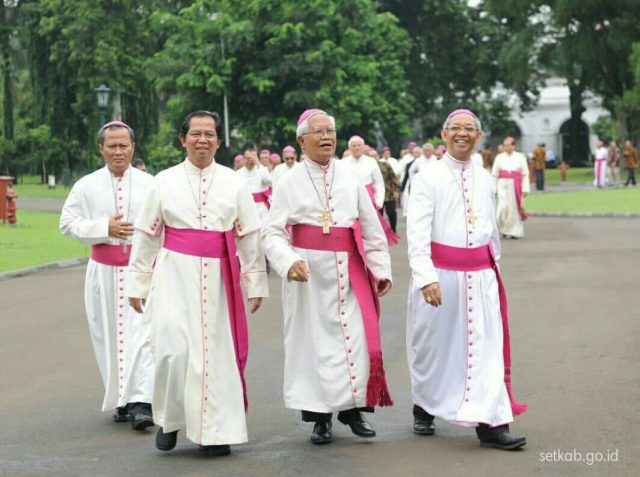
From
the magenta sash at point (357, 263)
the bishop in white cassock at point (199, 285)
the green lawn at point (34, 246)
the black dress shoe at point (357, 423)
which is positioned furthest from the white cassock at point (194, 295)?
the green lawn at point (34, 246)

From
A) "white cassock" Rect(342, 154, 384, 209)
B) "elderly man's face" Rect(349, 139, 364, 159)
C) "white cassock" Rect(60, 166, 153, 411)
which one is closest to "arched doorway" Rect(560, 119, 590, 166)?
"elderly man's face" Rect(349, 139, 364, 159)

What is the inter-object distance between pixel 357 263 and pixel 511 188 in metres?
17.2

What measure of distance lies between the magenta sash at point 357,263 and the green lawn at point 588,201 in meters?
23.8

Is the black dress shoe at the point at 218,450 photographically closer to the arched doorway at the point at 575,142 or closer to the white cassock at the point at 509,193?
the white cassock at the point at 509,193

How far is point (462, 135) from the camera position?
24.2 ft

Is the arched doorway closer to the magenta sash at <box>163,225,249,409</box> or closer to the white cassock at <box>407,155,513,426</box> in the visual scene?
the white cassock at <box>407,155,513,426</box>

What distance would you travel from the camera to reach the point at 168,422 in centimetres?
705

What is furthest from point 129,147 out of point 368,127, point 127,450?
point 368,127

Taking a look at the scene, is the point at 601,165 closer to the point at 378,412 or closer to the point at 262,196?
the point at 262,196

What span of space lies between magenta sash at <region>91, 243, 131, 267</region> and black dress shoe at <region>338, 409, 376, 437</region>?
1.82 m

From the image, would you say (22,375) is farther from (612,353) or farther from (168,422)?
(612,353)

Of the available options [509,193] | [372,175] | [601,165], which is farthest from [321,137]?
[601,165]

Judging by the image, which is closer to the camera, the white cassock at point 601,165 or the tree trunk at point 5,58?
the white cassock at point 601,165

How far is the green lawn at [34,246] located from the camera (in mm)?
21216
